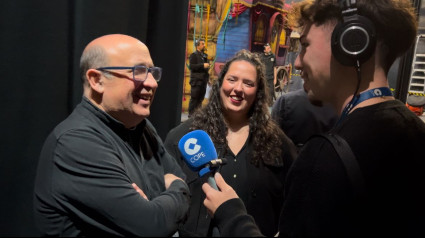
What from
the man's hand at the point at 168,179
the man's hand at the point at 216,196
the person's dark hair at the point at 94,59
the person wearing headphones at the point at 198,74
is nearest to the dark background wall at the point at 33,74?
the person wearing headphones at the point at 198,74

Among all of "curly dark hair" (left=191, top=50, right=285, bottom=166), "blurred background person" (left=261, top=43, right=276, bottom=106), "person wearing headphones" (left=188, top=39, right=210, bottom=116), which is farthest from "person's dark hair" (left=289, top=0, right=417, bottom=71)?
"blurred background person" (left=261, top=43, right=276, bottom=106)

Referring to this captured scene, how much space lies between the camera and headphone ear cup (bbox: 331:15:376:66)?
84 cm

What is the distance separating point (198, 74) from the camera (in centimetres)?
242

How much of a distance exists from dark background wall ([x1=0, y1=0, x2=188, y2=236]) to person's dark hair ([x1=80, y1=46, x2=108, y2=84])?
2.58 ft

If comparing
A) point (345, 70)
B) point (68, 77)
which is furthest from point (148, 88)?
point (68, 77)

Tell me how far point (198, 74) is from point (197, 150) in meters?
1.42

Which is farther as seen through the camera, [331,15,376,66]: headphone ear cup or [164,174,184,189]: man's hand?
[164,174,184,189]: man's hand

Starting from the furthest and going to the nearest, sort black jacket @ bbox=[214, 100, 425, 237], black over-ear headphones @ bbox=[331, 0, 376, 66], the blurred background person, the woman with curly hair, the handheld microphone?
1. the blurred background person
2. the woman with curly hair
3. the handheld microphone
4. black over-ear headphones @ bbox=[331, 0, 376, 66]
5. black jacket @ bbox=[214, 100, 425, 237]

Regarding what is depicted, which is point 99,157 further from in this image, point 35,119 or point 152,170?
point 35,119

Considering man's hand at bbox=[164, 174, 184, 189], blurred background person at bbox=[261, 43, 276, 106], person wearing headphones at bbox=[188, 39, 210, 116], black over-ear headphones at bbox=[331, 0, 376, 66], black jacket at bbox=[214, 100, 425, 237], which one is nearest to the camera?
black jacket at bbox=[214, 100, 425, 237]

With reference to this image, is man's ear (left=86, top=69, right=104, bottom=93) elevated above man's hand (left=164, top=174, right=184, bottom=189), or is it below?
above

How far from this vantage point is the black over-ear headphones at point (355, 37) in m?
0.84

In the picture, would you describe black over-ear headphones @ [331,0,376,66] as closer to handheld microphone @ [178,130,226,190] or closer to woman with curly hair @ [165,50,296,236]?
handheld microphone @ [178,130,226,190]

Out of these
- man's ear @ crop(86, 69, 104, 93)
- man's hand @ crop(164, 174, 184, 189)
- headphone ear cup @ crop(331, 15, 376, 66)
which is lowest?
man's hand @ crop(164, 174, 184, 189)
